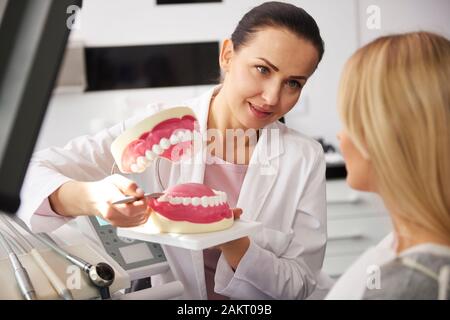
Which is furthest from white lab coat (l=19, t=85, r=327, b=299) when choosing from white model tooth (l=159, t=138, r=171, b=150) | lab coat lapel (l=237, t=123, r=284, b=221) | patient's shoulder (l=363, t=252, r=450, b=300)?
patient's shoulder (l=363, t=252, r=450, b=300)

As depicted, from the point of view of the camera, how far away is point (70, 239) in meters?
1.02

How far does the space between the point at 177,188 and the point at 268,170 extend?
7.8 inches

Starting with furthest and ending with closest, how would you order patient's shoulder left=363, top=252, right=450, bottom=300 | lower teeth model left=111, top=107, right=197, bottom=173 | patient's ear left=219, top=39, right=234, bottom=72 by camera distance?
patient's ear left=219, top=39, right=234, bottom=72 < lower teeth model left=111, top=107, right=197, bottom=173 < patient's shoulder left=363, top=252, right=450, bottom=300

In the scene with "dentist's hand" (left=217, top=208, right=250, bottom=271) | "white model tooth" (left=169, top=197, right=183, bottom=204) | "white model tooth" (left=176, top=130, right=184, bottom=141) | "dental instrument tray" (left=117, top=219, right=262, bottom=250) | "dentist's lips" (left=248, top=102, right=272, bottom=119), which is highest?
"dentist's lips" (left=248, top=102, right=272, bottom=119)

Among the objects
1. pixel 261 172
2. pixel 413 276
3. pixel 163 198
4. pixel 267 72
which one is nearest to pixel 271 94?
pixel 267 72

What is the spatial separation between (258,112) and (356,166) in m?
0.22

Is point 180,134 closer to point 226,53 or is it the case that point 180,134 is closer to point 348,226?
point 226,53

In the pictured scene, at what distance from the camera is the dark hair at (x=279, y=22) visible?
37.8 inches

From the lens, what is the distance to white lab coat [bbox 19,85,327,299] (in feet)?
3.22

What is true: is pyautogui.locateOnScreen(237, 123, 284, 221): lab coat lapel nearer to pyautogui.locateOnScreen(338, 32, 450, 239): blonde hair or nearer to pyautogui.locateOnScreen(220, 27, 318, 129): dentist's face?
pyautogui.locateOnScreen(220, 27, 318, 129): dentist's face

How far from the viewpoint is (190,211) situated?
90 centimetres

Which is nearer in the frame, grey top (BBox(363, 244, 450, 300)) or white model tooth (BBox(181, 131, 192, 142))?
grey top (BBox(363, 244, 450, 300))

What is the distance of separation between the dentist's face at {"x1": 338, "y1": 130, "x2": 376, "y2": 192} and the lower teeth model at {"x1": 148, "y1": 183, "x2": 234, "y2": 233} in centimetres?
22
